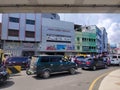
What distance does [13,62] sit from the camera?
21.5 m

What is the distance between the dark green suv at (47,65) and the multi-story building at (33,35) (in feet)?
95.0

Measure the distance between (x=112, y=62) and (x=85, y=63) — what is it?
11.1 m

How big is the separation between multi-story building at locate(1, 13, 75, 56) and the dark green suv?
28949 millimetres

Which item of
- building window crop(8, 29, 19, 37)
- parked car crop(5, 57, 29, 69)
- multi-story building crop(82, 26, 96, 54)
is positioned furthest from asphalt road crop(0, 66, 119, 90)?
multi-story building crop(82, 26, 96, 54)

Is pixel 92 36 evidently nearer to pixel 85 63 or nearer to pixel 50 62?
pixel 85 63

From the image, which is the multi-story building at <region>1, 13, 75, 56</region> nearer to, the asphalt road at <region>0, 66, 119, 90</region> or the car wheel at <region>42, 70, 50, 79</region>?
the car wheel at <region>42, 70, 50, 79</region>

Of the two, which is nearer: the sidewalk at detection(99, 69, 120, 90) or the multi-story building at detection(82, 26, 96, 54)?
the sidewalk at detection(99, 69, 120, 90)

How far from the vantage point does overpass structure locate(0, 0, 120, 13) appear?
7.72 m

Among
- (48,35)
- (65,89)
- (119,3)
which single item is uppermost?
(48,35)

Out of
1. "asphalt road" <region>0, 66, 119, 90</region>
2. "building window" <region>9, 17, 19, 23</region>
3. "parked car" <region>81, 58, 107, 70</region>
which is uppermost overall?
"building window" <region>9, 17, 19, 23</region>

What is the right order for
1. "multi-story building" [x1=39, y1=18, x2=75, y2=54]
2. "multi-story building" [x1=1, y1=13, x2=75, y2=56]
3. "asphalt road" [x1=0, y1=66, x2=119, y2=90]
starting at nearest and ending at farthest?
1. "asphalt road" [x1=0, y1=66, x2=119, y2=90]
2. "multi-story building" [x1=1, y1=13, x2=75, y2=56]
3. "multi-story building" [x1=39, y1=18, x2=75, y2=54]

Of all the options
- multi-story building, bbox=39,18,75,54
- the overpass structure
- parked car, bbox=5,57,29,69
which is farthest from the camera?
multi-story building, bbox=39,18,75,54

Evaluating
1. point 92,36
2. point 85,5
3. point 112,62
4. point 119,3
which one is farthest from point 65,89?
point 92,36


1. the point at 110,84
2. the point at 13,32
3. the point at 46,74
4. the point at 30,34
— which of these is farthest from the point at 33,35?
the point at 110,84
